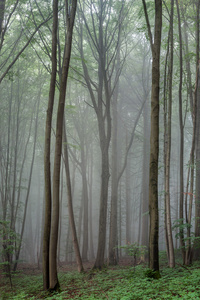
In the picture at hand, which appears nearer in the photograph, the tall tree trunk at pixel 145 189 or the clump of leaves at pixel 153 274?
the clump of leaves at pixel 153 274

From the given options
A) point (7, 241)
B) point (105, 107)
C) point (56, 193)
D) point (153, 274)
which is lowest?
point (153, 274)

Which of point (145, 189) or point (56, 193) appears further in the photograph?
point (145, 189)

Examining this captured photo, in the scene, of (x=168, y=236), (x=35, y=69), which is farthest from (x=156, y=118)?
(x=35, y=69)

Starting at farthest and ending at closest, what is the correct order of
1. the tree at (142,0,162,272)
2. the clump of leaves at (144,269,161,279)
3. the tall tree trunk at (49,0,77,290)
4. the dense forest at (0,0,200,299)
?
the dense forest at (0,0,200,299), the tall tree trunk at (49,0,77,290), the tree at (142,0,162,272), the clump of leaves at (144,269,161,279)

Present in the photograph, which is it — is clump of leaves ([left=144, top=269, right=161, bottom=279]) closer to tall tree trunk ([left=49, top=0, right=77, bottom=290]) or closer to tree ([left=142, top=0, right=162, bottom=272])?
tree ([left=142, top=0, right=162, bottom=272])

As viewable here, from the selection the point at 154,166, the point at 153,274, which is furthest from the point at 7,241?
the point at 154,166

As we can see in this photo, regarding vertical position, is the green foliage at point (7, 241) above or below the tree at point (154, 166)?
below

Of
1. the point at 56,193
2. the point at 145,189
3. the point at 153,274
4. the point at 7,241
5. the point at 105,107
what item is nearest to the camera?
the point at 153,274

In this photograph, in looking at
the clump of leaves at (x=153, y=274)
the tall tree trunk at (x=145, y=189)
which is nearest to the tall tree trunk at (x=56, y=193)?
the clump of leaves at (x=153, y=274)

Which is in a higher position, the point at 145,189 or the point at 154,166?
the point at 154,166

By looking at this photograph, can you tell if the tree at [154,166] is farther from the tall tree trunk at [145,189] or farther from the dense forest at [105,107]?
the tall tree trunk at [145,189]

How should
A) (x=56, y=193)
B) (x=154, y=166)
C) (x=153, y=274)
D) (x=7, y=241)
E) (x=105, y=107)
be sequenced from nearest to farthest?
(x=153, y=274) → (x=154, y=166) → (x=56, y=193) → (x=7, y=241) → (x=105, y=107)

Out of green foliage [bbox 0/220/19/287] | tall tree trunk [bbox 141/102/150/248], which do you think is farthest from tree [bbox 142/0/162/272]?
tall tree trunk [bbox 141/102/150/248]

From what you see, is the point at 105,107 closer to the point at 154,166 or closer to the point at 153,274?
the point at 154,166
